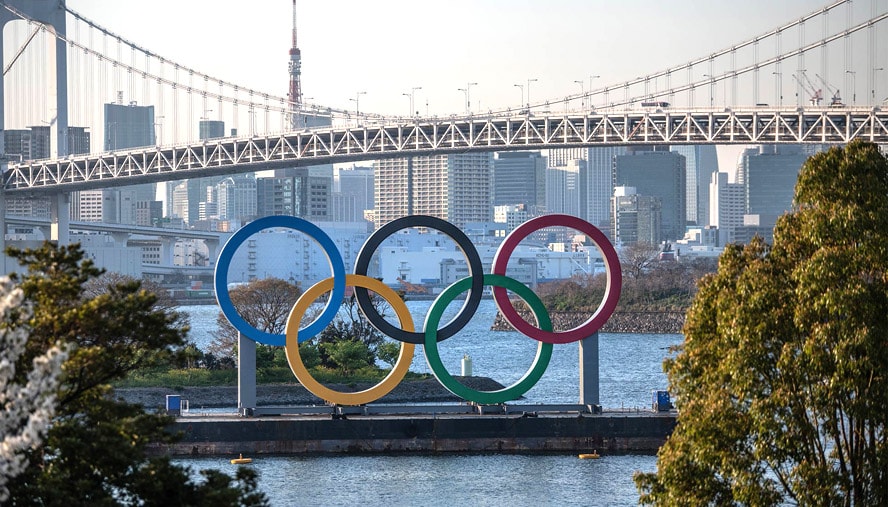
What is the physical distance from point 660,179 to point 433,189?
65.9 feet

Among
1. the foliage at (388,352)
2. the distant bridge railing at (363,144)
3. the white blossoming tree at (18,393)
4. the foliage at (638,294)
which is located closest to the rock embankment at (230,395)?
the foliage at (388,352)

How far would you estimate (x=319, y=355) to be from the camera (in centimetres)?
2886

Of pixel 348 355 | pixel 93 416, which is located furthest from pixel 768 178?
pixel 93 416

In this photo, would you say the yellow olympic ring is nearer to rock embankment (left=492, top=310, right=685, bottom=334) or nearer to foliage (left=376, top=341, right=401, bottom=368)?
foliage (left=376, top=341, right=401, bottom=368)

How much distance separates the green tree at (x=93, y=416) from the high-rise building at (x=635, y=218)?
374 ft

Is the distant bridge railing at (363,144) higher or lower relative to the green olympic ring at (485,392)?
higher

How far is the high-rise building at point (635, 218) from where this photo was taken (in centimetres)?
12406

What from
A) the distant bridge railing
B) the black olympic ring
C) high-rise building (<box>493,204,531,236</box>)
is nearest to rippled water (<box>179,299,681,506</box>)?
the black olympic ring

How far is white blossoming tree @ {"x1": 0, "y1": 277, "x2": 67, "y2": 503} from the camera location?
7145 mm

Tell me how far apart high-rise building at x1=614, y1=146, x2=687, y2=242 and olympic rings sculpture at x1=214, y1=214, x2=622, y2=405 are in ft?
396

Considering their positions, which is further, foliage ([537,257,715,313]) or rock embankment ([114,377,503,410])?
foliage ([537,257,715,313])

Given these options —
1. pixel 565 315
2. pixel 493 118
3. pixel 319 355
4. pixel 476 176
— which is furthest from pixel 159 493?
pixel 476 176

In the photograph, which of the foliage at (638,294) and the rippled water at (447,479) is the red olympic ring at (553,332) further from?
the foliage at (638,294)

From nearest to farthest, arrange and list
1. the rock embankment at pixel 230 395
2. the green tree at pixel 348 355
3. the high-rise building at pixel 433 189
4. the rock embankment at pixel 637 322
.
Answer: the rock embankment at pixel 230 395
the green tree at pixel 348 355
the rock embankment at pixel 637 322
the high-rise building at pixel 433 189
